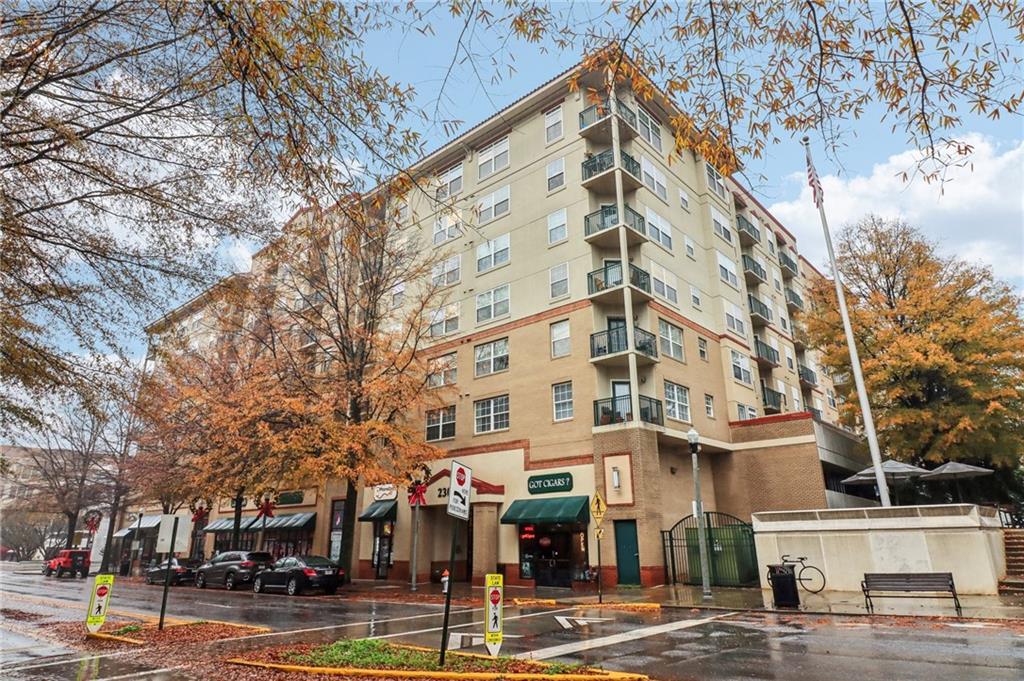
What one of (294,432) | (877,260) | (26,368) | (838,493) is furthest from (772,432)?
(26,368)

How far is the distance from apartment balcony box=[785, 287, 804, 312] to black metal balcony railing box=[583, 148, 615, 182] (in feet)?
69.8

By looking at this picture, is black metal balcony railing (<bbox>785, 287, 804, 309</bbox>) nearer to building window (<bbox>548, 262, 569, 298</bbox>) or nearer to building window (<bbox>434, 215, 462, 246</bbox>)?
building window (<bbox>548, 262, 569, 298</bbox>)

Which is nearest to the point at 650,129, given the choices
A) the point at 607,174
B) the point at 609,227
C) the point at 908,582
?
the point at 607,174

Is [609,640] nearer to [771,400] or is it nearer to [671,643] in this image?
[671,643]

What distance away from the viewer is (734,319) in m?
33.2

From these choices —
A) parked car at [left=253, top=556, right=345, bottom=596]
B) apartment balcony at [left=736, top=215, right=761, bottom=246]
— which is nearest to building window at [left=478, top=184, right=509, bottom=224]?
apartment balcony at [left=736, top=215, right=761, bottom=246]

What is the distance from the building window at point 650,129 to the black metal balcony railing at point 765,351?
42.0 ft

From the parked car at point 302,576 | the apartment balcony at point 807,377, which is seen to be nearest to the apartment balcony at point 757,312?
the apartment balcony at point 807,377

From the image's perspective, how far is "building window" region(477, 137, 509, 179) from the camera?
106 feet

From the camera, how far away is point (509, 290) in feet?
97.2

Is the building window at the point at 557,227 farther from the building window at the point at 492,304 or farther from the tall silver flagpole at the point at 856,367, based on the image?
the tall silver flagpole at the point at 856,367

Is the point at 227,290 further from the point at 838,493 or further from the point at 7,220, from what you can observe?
the point at 838,493

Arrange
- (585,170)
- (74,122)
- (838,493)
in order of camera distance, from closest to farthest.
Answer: (74,122) < (585,170) < (838,493)

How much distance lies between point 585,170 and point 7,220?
76.2 feet
